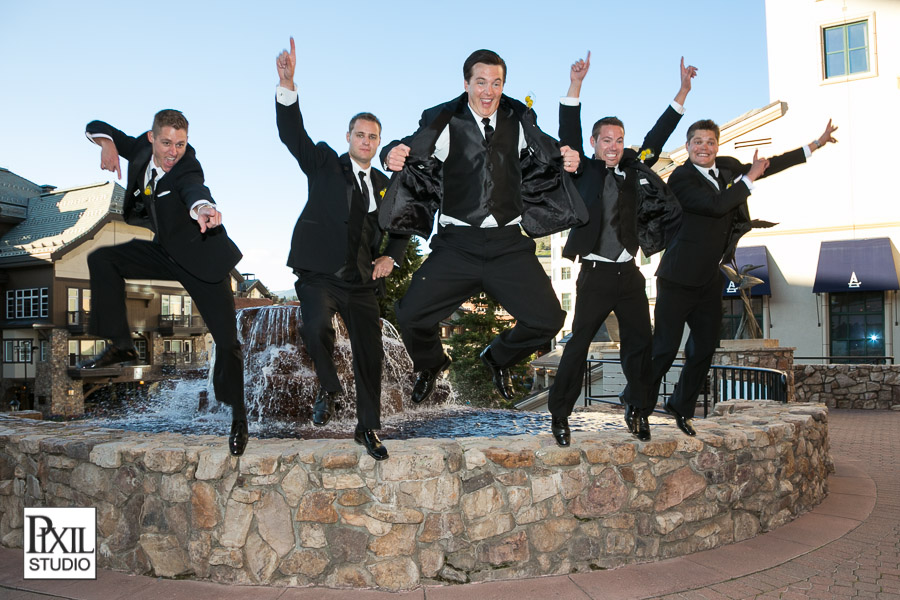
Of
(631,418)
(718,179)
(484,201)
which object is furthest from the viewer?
(718,179)

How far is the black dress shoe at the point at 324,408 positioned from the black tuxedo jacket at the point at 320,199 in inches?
40.3

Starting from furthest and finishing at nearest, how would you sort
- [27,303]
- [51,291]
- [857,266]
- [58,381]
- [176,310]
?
1. [176,310]
2. [27,303]
3. [58,381]
4. [51,291]
5. [857,266]

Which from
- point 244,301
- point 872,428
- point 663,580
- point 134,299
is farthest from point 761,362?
point 244,301

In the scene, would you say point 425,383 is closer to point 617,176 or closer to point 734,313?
point 617,176

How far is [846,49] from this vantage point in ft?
70.8

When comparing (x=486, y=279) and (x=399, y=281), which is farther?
(x=399, y=281)

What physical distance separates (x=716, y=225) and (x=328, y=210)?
329cm

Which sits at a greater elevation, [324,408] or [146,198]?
[146,198]

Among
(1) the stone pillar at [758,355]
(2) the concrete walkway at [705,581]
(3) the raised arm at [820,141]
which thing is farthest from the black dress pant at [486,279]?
(1) the stone pillar at [758,355]

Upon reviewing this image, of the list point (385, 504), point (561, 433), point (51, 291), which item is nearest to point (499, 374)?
point (561, 433)

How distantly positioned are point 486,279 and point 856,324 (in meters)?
21.5

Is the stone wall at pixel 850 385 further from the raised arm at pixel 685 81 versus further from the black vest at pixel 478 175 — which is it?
the black vest at pixel 478 175

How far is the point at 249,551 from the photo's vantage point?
14.9 feet

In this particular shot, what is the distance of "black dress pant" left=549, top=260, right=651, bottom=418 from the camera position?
5.13m
